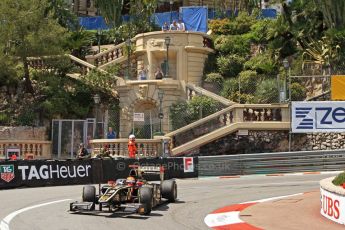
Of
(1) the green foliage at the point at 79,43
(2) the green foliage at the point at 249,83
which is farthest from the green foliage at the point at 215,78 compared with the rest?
(1) the green foliage at the point at 79,43

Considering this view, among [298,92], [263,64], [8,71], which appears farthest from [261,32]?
[8,71]

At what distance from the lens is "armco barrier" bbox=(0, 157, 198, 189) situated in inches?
916

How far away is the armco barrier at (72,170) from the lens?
23266 mm

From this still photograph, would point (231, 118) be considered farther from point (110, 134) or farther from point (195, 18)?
point (195, 18)

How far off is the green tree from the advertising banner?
25442 mm

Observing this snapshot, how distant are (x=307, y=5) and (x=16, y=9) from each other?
57.9 feet

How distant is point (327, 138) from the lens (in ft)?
102

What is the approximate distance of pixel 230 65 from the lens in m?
39.2

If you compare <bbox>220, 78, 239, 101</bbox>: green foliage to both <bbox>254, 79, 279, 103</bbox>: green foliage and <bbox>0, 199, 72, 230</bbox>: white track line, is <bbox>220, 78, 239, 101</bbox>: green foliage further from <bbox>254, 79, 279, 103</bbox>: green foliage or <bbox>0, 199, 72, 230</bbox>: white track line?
<bbox>0, 199, 72, 230</bbox>: white track line

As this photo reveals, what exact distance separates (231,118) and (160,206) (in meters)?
15.2

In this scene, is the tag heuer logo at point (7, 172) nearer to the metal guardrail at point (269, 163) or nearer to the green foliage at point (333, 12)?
the metal guardrail at point (269, 163)

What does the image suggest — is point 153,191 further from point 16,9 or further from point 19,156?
point 16,9

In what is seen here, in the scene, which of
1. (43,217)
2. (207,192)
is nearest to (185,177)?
(207,192)

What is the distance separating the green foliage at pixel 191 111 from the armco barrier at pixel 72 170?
6151 millimetres
